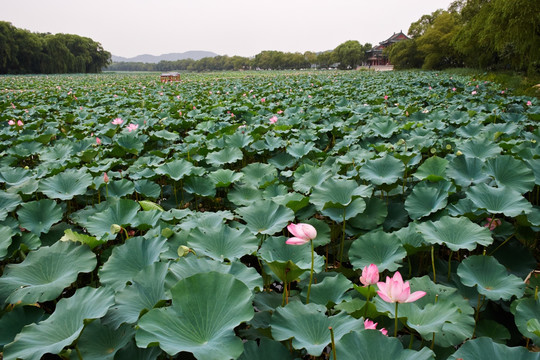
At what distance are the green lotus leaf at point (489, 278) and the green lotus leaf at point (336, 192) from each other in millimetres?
565

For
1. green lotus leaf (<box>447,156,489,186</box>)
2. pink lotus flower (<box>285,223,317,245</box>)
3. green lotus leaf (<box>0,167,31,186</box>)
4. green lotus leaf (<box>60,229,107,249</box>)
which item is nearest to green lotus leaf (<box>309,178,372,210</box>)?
green lotus leaf (<box>447,156,489,186</box>)

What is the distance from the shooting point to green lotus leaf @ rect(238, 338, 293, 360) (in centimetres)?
86

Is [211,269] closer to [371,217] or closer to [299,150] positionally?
[371,217]

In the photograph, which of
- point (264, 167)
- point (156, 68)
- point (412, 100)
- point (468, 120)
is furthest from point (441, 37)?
point (156, 68)

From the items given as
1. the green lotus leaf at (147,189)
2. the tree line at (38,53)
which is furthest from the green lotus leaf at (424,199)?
the tree line at (38,53)

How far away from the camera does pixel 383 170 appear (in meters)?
2.03

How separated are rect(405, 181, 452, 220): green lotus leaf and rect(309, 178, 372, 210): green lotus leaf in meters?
0.23

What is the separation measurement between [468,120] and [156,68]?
4550 inches

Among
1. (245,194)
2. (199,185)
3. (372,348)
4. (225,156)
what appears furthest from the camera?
(225,156)

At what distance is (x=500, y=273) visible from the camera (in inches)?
47.3

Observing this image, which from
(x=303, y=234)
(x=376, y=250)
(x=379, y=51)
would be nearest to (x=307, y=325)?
(x=303, y=234)

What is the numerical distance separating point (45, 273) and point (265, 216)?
2.97 ft

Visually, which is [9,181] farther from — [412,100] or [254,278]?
[412,100]

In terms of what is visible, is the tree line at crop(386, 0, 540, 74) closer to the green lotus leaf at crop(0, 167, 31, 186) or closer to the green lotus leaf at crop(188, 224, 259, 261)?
the green lotus leaf at crop(188, 224, 259, 261)
